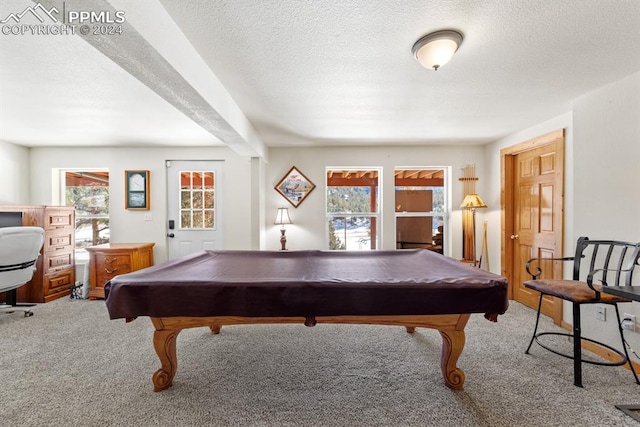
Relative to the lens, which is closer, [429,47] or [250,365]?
[429,47]

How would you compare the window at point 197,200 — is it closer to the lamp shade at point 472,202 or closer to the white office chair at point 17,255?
the white office chair at point 17,255

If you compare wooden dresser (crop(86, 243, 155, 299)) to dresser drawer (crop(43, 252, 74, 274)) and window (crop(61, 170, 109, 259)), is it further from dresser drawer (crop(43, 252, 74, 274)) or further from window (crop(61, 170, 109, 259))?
window (crop(61, 170, 109, 259))

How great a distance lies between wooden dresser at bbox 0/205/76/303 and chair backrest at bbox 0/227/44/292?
1.66 feet

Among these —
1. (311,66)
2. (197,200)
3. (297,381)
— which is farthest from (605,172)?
(197,200)

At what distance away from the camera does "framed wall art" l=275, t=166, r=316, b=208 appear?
14.0 ft

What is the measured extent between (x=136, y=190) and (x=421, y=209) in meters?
4.54

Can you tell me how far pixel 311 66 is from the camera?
1.90 metres

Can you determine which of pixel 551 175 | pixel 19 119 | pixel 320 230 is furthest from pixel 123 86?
pixel 551 175

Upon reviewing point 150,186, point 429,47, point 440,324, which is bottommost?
point 440,324

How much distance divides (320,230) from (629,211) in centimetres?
329

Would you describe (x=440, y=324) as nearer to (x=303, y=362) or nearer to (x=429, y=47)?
(x=303, y=362)

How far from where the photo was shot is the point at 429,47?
1.56m

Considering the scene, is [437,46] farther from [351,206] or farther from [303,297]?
[351,206]

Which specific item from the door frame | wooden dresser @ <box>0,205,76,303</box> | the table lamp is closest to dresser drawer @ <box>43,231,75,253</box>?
wooden dresser @ <box>0,205,76,303</box>
